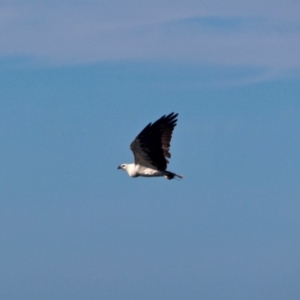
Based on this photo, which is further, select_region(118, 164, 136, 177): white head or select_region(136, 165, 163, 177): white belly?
select_region(118, 164, 136, 177): white head

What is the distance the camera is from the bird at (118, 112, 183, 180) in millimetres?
53188

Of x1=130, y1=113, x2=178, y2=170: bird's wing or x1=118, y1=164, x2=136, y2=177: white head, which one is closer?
x1=130, y1=113, x2=178, y2=170: bird's wing

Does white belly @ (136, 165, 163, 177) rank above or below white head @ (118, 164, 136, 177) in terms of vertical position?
below

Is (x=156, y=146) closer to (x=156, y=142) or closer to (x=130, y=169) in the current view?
(x=156, y=142)

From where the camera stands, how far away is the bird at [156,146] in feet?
174

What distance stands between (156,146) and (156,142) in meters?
0.19

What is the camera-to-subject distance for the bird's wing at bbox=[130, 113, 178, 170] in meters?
53.2

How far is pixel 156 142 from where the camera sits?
5341 cm

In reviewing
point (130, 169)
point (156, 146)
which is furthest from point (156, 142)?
point (130, 169)

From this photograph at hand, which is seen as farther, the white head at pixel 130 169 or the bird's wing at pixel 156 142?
the white head at pixel 130 169

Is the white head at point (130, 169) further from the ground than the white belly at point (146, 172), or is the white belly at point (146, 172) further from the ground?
the white head at point (130, 169)

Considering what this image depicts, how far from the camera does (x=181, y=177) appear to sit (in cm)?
5156

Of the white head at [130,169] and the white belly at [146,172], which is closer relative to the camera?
the white belly at [146,172]

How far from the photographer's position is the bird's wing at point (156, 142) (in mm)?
53188
